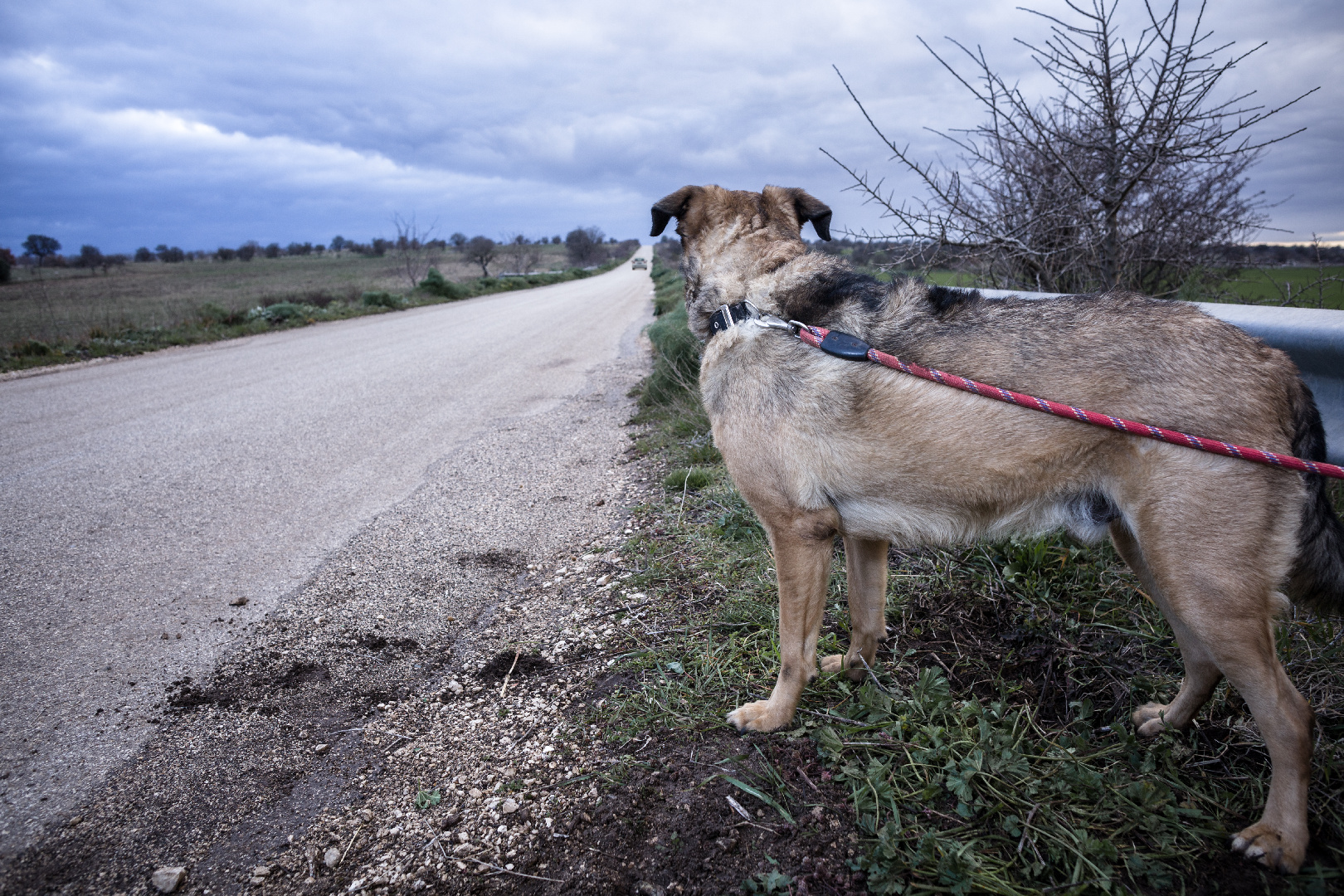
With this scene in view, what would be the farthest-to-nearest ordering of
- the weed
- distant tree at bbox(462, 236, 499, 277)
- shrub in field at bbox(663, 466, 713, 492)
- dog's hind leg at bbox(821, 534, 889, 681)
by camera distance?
distant tree at bbox(462, 236, 499, 277)
shrub in field at bbox(663, 466, 713, 492)
dog's hind leg at bbox(821, 534, 889, 681)
the weed

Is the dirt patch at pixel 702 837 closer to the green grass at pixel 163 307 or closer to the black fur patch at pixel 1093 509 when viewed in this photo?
the black fur patch at pixel 1093 509

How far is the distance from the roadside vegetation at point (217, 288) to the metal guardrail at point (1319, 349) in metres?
15.5

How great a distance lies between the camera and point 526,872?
2.07 metres

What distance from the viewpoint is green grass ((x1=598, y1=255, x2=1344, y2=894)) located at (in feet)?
6.52

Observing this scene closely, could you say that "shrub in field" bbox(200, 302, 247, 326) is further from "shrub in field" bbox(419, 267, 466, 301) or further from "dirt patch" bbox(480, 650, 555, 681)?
"dirt patch" bbox(480, 650, 555, 681)

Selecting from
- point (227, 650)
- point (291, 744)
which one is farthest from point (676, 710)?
point (227, 650)

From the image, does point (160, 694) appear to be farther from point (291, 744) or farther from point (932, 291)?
point (932, 291)

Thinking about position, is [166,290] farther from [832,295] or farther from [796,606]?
[796,606]

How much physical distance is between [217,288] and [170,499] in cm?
4356

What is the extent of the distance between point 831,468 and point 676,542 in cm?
207

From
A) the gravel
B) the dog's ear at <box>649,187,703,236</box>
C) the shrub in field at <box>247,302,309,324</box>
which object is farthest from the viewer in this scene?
the shrub in field at <box>247,302,309,324</box>

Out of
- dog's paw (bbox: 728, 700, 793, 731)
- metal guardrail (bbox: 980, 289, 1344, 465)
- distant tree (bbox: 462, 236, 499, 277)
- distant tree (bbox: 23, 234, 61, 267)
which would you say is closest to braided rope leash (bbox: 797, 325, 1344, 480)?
metal guardrail (bbox: 980, 289, 1344, 465)

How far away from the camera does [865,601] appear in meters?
2.94

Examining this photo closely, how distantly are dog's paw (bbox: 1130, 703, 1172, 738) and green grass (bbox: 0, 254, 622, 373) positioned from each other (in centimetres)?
1509
